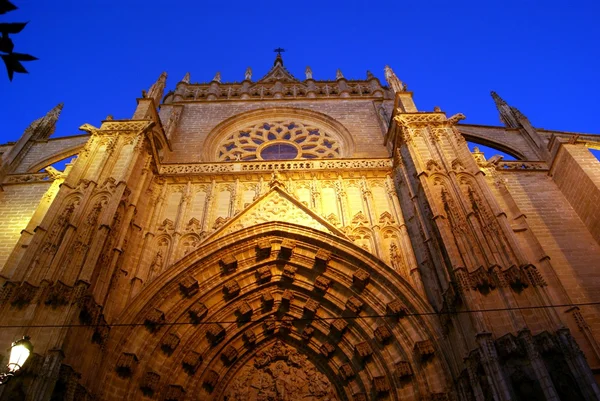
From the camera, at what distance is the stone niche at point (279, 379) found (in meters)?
9.71

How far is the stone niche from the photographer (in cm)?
971

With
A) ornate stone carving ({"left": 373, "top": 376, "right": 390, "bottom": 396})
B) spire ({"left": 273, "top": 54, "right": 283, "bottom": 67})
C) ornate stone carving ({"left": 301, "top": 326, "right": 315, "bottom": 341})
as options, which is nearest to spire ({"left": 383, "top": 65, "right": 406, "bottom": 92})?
ornate stone carving ({"left": 301, "top": 326, "right": 315, "bottom": 341})

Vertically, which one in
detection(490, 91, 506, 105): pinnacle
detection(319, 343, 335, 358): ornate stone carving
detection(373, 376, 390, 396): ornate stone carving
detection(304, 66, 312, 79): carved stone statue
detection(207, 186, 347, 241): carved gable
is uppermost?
detection(304, 66, 312, 79): carved stone statue

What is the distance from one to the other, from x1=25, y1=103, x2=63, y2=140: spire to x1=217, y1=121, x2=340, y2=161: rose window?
19.8ft

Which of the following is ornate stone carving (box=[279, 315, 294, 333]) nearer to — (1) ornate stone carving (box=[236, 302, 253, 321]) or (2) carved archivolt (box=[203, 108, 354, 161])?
(1) ornate stone carving (box=[236, 302, 253, 321])

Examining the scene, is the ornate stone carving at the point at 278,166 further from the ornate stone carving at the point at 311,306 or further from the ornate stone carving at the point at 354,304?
the ornate stone carving at the point at 354,304

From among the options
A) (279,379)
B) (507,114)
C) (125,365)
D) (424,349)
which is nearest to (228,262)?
(279,379)

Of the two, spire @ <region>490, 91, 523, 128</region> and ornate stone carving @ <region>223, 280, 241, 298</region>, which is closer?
ornate stone carving @ <region>223, 280, 241, 298</region>

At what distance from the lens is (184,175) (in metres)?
12.8

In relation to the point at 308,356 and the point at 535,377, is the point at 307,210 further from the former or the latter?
the point at 535,377

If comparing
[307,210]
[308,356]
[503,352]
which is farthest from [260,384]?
[503,352]

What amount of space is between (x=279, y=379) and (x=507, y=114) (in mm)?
12898

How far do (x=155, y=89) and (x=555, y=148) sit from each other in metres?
11.9

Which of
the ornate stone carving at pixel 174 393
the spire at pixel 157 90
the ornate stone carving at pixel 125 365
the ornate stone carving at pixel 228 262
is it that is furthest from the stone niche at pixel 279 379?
the spire at pixel 157 90
